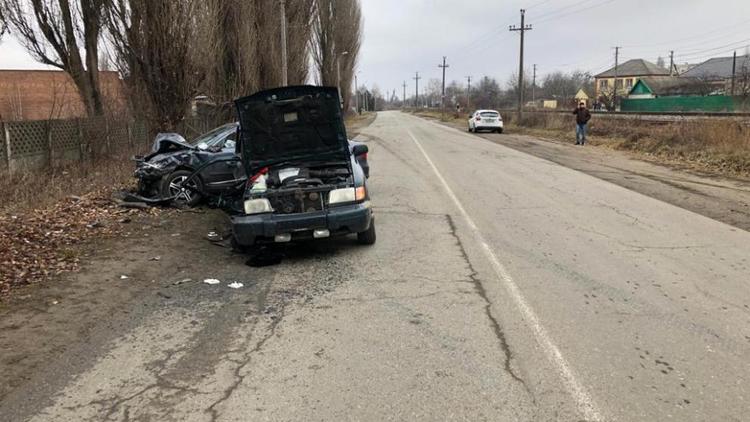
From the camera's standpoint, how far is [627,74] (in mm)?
119938

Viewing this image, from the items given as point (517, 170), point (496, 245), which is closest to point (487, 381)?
point (496, 245)

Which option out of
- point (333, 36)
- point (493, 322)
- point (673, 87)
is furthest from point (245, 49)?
point (673, 87)

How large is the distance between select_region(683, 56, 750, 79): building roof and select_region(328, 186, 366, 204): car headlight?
8858 cm

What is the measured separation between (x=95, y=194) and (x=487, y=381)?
945cm

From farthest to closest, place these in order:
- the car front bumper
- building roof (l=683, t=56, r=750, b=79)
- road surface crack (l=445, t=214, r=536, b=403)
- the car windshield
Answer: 1. building roof (l=683, t=56, r=750, b=79)
2. the car windshield
3. the car front bumper
4. road surface crack (l=445, t=214, r=536, b=403)

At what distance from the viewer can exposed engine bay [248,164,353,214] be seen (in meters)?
7.02

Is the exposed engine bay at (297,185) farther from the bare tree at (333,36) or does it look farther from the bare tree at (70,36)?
the bare tree at (333,36)

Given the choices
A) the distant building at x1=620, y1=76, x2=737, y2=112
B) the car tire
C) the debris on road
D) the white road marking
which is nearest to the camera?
the white road marking

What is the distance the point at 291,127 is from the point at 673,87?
85938 millimetres

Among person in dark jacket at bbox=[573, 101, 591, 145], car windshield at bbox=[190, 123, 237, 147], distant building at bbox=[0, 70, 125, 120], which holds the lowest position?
car windshield at bbox=[190, 123, 237, 147]

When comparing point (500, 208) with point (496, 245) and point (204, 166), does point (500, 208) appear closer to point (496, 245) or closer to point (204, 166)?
point (496, 245)

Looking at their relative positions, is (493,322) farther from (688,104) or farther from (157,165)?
(688,104)

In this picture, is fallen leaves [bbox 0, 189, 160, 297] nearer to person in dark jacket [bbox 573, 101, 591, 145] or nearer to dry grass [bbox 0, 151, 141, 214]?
dry grass [bbox 0, 151, 141, 214]

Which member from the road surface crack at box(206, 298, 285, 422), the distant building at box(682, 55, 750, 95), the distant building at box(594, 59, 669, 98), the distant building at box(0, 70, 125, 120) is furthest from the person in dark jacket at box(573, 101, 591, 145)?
the distant building at box(594, 59, 669, 98)
